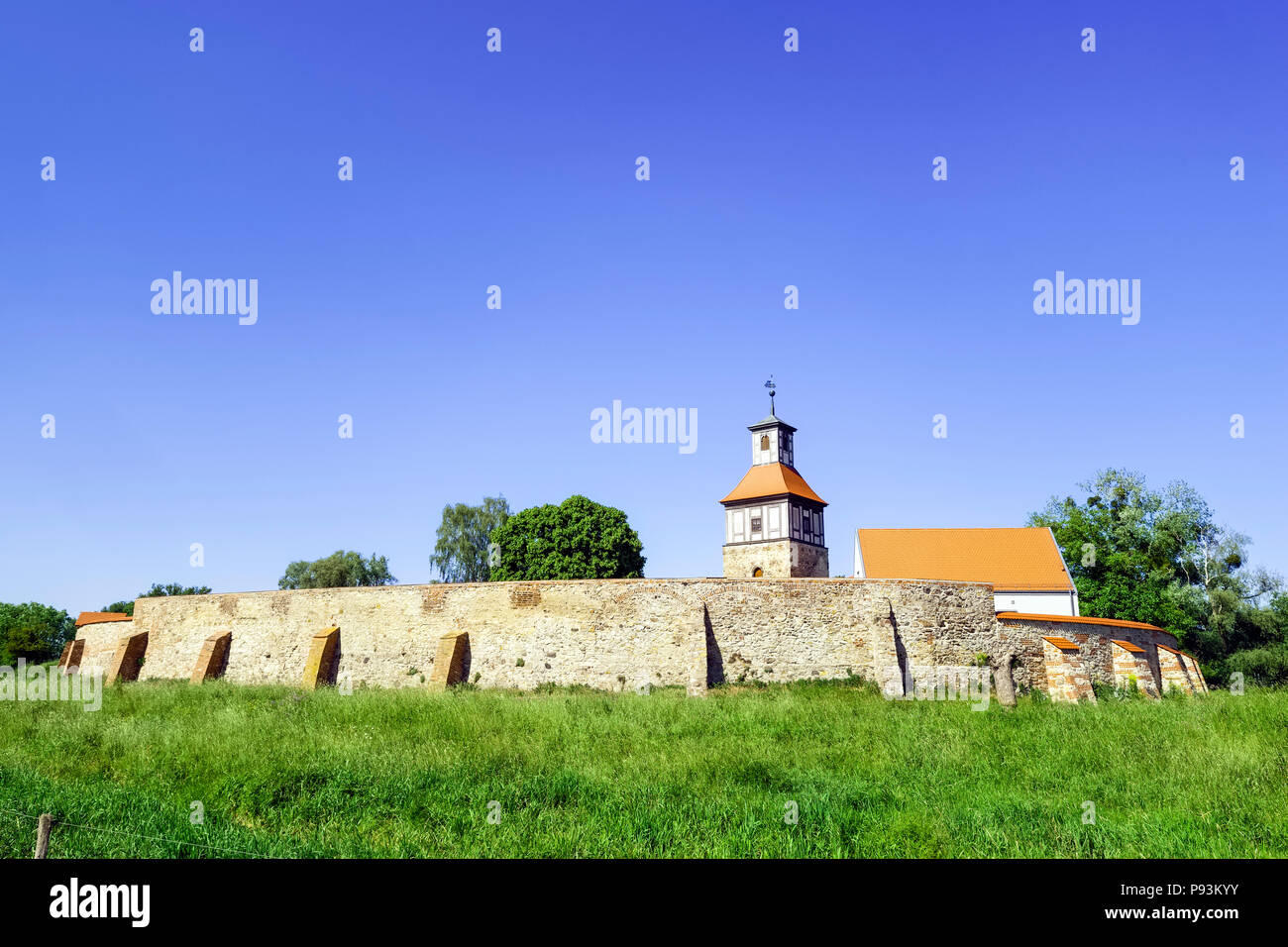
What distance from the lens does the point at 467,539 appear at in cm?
5459

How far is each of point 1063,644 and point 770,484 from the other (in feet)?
79.1

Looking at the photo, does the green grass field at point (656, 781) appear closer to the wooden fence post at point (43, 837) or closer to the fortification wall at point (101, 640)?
the wooden fence post at point (43, 837)

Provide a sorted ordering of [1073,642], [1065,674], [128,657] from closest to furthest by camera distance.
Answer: [1065,674]
[1073,642]
[128,657]

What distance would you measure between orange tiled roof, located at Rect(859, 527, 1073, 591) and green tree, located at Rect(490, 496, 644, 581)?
1337 cm

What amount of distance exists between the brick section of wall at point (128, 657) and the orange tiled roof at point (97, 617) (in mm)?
2708

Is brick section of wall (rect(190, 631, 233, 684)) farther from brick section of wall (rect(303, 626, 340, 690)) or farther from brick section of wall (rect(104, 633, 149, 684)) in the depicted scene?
brick section of wall (rect(303, 626, 340, 690))

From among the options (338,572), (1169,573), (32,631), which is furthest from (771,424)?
(32,631)

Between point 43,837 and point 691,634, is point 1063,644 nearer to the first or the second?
point 691,634

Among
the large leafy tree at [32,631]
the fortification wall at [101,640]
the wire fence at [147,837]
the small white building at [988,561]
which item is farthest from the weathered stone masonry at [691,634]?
the large leafy tree at [32,631]

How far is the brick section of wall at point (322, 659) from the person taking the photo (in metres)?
25.2

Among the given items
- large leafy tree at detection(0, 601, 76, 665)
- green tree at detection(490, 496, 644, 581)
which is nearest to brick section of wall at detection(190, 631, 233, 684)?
green tree at detection(490, 496, 644, 581)
